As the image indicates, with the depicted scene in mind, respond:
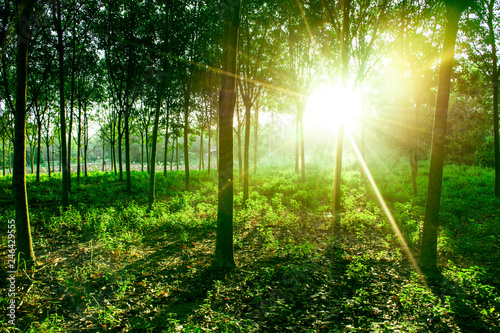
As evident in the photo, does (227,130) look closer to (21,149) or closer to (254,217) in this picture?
(21,149)

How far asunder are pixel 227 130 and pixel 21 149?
14.2 ft

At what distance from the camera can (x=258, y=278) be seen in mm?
4980

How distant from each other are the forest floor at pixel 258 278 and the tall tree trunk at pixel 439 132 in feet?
1.52

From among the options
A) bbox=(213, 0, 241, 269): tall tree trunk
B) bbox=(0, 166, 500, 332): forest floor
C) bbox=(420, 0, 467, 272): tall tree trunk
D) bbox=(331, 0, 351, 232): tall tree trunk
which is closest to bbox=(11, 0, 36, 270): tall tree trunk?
bbox=(0, 166, 500, 332): forest floor

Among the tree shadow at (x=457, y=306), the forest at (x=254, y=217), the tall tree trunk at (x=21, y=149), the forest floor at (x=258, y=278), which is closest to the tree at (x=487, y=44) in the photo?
the forest at (x=254, y=217)

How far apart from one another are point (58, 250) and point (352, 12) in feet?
48.0

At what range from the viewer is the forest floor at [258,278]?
3594 mm

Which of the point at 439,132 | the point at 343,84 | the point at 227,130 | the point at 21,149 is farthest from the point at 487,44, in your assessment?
the point at 21,149

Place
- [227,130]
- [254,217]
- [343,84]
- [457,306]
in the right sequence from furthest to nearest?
[343,84], [254,217], [227,130], [457,306]

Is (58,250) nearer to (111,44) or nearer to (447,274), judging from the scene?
(447,274)

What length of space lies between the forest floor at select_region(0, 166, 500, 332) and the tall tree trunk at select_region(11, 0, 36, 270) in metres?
0.56

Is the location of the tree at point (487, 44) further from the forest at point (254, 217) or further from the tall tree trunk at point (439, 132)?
the tall tree trunk at point (439, 132)

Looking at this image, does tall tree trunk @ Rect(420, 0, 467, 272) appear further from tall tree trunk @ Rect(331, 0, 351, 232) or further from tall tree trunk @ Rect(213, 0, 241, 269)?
tall tree trunk @ Rect(213, 0, 241, 269)

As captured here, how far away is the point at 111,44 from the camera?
13.3 metres
